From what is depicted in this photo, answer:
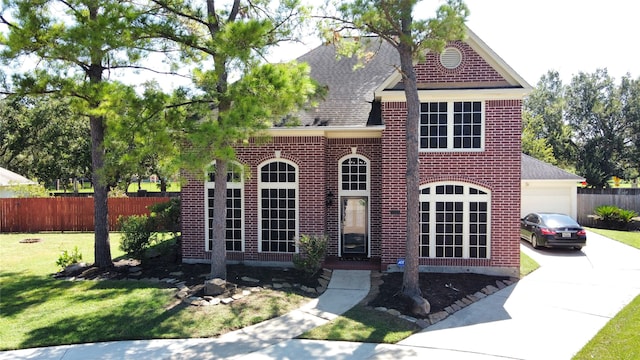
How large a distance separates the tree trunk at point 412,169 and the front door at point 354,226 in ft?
12.2

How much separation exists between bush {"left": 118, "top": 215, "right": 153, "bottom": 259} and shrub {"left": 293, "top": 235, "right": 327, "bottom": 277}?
4759 millimetres

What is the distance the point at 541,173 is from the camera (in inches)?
871

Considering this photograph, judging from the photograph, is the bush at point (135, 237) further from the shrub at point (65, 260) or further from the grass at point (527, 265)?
the grass at point (527, 265)

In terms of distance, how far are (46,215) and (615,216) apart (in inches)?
1187

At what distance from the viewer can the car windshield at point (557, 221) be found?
15516 mm

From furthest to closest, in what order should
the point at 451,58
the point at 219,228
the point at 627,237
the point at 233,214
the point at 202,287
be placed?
the point at 627,237, the point at 233,214, the point at 451,58, the point at 219,228, the point at 202,287

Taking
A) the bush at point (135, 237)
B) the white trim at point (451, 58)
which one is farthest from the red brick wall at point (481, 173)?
the bush at point (135, 237)

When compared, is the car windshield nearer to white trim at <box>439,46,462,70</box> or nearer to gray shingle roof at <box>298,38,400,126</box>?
white trim at <box>439,46,462,70</box>

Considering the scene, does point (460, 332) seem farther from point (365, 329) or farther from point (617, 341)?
point (617, 341)

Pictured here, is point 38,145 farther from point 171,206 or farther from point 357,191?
point 357,191

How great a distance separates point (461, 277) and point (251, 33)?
815 cm

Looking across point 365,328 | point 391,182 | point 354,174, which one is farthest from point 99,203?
point 365,328

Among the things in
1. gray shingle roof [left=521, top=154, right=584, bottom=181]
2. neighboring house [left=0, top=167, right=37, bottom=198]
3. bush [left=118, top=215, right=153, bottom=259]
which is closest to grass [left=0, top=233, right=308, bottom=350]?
bush [left=118, top=215, right=153, bottom=259]

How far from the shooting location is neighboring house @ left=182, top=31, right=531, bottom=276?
1148cm
